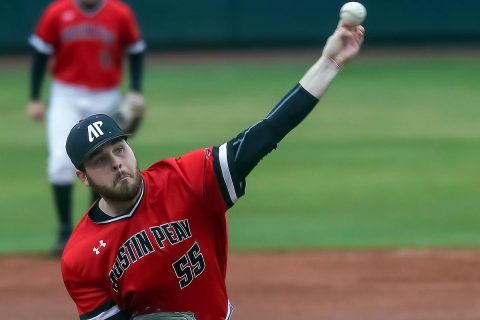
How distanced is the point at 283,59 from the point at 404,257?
11860 millimetres

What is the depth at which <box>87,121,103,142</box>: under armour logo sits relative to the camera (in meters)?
4.09

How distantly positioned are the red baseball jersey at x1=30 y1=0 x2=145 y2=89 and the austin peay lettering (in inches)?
190

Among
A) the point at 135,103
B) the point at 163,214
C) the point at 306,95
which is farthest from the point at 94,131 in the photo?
the point at 135,103

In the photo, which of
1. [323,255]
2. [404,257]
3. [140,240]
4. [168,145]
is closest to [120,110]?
[323,255]

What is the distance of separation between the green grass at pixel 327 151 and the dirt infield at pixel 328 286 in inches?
16.6

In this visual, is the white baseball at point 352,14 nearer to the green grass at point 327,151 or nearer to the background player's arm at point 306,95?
the background player's arm at point 306,95

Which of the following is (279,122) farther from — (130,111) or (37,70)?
(37,70)

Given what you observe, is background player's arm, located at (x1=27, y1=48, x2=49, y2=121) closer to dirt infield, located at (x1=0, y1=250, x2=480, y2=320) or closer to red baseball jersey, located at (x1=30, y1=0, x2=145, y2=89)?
red baseball jersey, located at (x1=30, y1=0, x2=145, y2=89)

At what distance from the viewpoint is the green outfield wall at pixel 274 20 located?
65.6 ft

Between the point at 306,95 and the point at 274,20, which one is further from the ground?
the point at 306,95

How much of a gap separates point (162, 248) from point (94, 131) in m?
0.53

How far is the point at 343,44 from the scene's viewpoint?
13.4 ft

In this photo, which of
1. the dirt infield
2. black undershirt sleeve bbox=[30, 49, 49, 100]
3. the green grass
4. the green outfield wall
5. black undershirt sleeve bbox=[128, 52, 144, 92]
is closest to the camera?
the dirt infield

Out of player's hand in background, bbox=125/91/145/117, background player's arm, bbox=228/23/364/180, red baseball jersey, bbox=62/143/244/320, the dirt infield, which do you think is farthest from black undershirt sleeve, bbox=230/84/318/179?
player's hand in background, bbox=125/91/145/117
